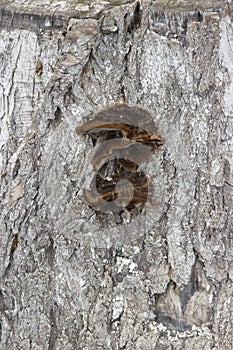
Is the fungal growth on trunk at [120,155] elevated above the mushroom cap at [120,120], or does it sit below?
below

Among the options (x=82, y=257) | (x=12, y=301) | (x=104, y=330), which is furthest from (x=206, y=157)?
(x=12, y=301)

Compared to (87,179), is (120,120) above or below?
above

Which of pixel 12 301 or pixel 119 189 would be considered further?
pixel 12 301

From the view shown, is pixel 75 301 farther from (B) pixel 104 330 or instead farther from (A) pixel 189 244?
(A) pixel 189 244

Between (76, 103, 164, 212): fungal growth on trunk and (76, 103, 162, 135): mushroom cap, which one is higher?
(76, 103, 162, 135): mushroom cap
